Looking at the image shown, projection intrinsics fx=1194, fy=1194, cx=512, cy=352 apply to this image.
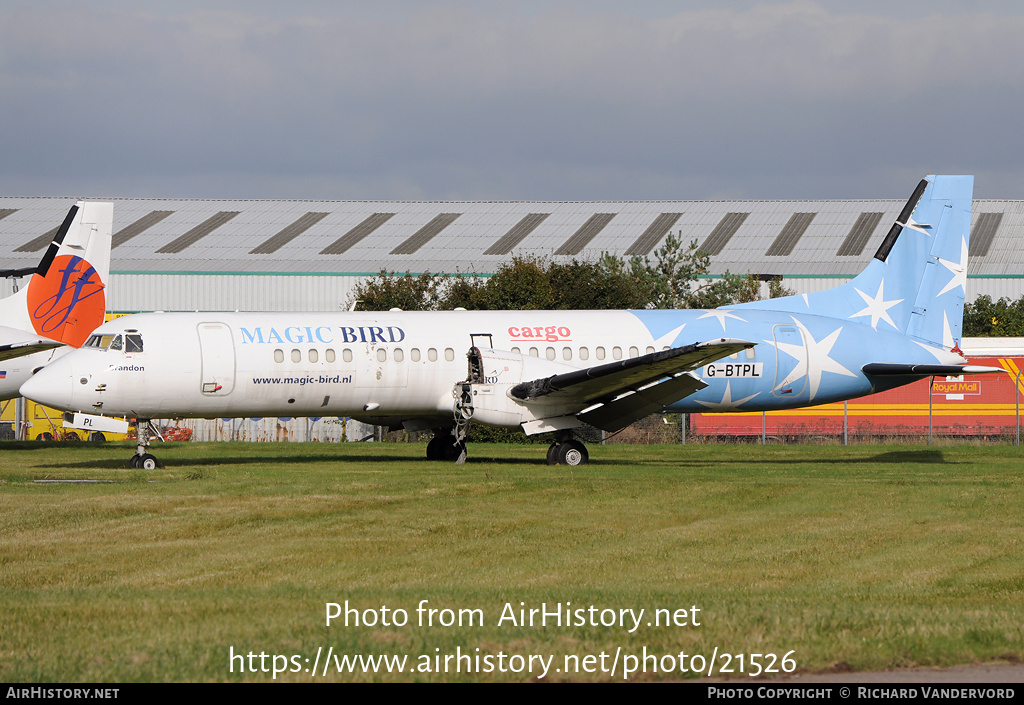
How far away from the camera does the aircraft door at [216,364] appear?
985 inches

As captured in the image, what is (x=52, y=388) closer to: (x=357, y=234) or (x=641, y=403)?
(x=641, y=403)

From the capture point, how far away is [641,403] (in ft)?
87.5

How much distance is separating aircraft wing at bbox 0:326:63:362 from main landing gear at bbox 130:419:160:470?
2.49 m

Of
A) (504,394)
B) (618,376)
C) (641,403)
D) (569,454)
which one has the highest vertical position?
(618,376)

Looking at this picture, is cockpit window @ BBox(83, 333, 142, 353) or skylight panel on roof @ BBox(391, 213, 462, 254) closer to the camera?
cockpit window @ BBox(83, 333, 142, 353)

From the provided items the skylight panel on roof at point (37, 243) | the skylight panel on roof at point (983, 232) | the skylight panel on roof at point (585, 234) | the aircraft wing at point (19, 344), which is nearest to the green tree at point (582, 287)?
the skylight panel on roof at point (585, 234)

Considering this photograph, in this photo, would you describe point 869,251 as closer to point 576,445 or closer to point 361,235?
point 361,235

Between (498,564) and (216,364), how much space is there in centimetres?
1277

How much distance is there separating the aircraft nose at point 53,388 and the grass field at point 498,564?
1.49 meters

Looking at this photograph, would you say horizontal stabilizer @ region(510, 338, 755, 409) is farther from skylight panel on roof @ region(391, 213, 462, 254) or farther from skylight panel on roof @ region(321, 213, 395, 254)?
skylight panel on roof @ region(321, 213, 395, 254)

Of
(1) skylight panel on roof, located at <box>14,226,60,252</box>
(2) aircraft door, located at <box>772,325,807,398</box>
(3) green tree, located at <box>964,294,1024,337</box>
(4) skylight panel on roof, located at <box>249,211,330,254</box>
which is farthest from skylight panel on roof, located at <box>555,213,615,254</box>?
(2) aircraft door, located at <box>772,325,807,398</box>

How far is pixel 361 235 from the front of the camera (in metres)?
68.8

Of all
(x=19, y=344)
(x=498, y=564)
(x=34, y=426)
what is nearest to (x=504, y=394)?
(x=19, y=344)

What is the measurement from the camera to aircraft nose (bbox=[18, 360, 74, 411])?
23.7m
